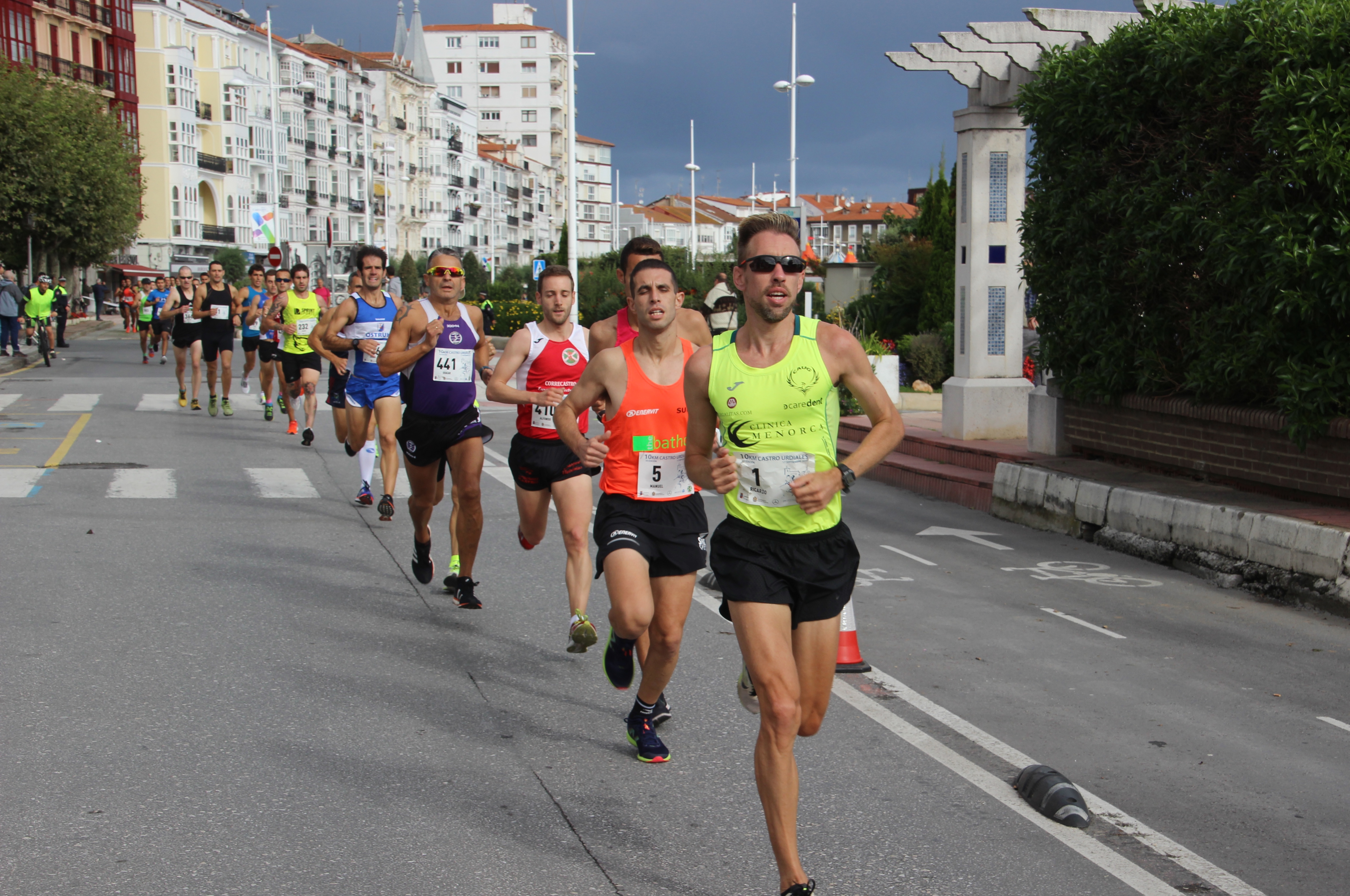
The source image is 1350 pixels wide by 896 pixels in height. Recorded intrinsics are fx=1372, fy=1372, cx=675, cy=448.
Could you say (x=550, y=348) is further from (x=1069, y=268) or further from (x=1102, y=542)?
(x=1069, y=268)

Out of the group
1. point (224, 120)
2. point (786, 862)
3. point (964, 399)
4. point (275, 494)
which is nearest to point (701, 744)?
point (786, 862)

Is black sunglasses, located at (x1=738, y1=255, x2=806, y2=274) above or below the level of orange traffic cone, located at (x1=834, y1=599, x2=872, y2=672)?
above

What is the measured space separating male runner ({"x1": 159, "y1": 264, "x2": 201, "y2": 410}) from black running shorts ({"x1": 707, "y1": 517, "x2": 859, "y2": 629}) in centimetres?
1614

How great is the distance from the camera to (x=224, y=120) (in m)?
87.2

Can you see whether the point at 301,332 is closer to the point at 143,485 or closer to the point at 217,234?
the point at 143,485

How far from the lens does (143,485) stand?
12805 millimetres

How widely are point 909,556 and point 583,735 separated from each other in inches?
194

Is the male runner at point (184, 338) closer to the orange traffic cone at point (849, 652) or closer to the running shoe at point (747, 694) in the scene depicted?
the orange traffic cone at point (849, 652)

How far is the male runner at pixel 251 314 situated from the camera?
66.0 ft

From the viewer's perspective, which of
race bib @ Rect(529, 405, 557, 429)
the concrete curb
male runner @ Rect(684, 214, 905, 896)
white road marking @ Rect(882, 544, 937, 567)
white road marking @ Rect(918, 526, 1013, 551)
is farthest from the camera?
white road marking @ Rect(918, 526, 1013, 551)

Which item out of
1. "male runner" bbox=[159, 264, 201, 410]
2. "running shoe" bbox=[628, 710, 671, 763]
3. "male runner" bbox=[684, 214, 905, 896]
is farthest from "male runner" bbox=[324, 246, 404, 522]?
"male runner" bbox=[159, 264, 201, 410]

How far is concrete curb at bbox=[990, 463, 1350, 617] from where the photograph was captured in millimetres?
8344

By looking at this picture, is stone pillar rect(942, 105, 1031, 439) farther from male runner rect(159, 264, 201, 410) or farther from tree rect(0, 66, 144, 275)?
tree rect(0, 66, 144, 275)

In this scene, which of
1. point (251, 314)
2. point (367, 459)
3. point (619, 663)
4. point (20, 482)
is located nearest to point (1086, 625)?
point (619, 663)
